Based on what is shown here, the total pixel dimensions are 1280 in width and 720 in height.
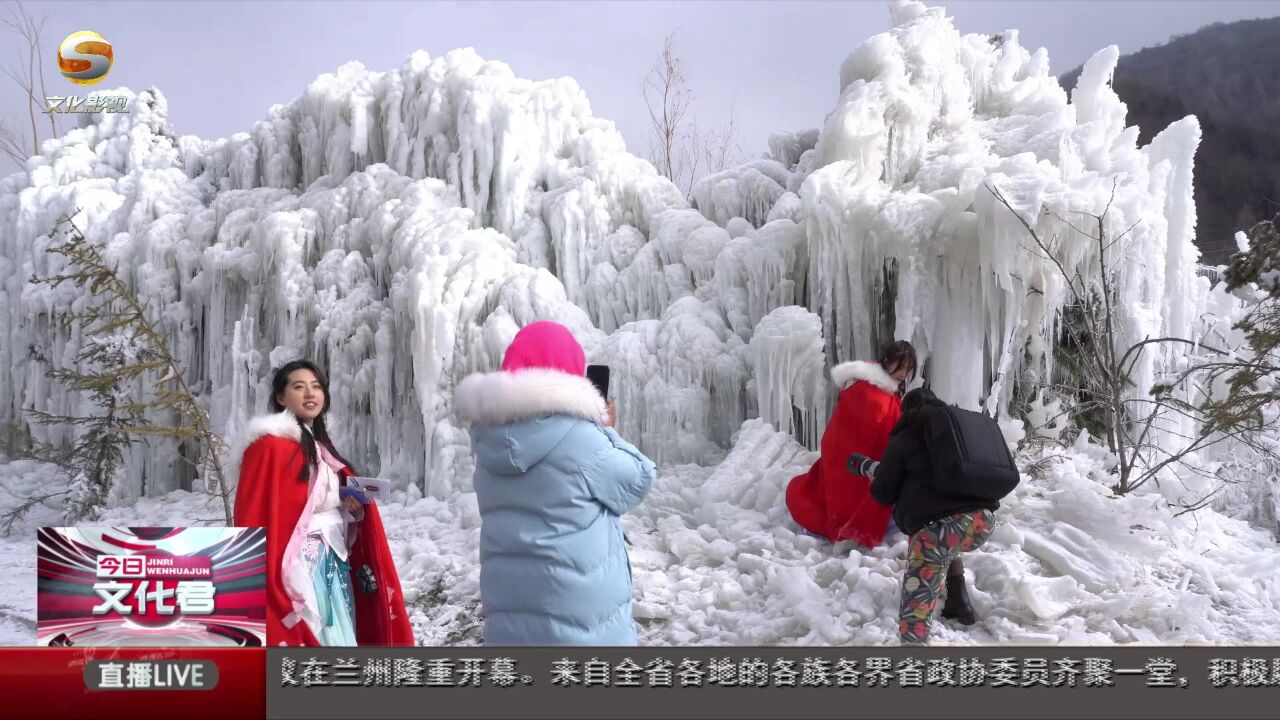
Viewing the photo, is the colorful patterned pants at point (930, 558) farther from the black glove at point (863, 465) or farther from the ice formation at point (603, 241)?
the ice formation at point (603, 241)

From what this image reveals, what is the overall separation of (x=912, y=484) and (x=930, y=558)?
0.26 metres

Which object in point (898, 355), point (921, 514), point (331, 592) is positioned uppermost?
point (898, 355)

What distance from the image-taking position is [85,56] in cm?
375

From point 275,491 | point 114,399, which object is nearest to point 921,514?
point 275,491

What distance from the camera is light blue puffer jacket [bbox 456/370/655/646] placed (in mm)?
1987

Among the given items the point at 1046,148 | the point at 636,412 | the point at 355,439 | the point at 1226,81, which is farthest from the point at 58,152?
the point at 1226,81

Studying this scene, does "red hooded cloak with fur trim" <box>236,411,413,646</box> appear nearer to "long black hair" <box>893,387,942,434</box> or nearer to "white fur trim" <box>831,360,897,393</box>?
"long black hair" <box>893,387,942,434</box>

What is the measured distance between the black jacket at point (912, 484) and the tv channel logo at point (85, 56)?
3934 millimetres

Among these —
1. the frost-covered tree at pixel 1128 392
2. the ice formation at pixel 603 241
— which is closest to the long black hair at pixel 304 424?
the ice formation at pixel 603 241

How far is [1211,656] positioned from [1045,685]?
2.09ft

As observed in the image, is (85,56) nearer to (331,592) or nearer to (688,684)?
(331,592)

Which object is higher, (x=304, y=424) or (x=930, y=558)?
(x=304, y=424)

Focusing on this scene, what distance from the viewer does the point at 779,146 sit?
6.41 meters

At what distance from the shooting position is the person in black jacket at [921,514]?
103 inches
